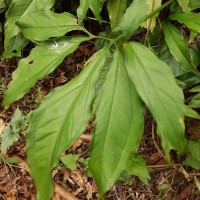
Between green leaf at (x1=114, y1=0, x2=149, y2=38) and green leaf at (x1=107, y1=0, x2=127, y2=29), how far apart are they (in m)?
0.47

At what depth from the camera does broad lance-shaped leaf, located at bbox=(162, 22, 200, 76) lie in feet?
4.41

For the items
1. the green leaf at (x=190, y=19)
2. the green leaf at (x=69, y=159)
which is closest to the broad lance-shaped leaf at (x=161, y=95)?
the green leaf at (x=190, y=19)

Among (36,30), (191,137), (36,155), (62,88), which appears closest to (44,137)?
(36,155)

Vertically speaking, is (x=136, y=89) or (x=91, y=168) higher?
(x=136, y=89)

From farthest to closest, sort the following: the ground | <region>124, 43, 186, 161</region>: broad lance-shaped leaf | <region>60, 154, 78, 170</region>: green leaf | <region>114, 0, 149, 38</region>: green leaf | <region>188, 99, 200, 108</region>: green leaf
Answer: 1. <region>60, 154, 78, 170</region>: green leaf
2. the ground
3. <region>188, 99, 200, 108</region>: green leaf
4. <region>114, 0, 149, 38</region>: green leaf
5. <region>124, 43, 186, 161</region>: broad lance-shaped leaf

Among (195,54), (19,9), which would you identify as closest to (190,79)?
(195,54)

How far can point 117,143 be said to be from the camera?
0.95 meters

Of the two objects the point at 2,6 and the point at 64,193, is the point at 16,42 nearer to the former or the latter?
the point at 2,6

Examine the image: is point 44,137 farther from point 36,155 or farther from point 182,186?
point 182,186

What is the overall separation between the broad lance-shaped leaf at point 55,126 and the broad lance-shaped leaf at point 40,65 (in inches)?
5.1

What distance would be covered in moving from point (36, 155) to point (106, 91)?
0.90 feet

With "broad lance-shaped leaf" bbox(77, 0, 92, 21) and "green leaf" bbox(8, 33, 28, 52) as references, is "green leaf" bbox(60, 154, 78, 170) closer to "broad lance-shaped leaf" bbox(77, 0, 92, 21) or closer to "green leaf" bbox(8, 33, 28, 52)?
"green leaf" bbox(8, 33, 28, 52)

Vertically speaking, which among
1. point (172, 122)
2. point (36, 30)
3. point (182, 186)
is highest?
point (36, 30)

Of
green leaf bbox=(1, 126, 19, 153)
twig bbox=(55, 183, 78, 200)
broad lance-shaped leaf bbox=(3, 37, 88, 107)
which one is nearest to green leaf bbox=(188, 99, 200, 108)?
broad lance-shaped leaf bbox=(3, 37, 88, 107)
